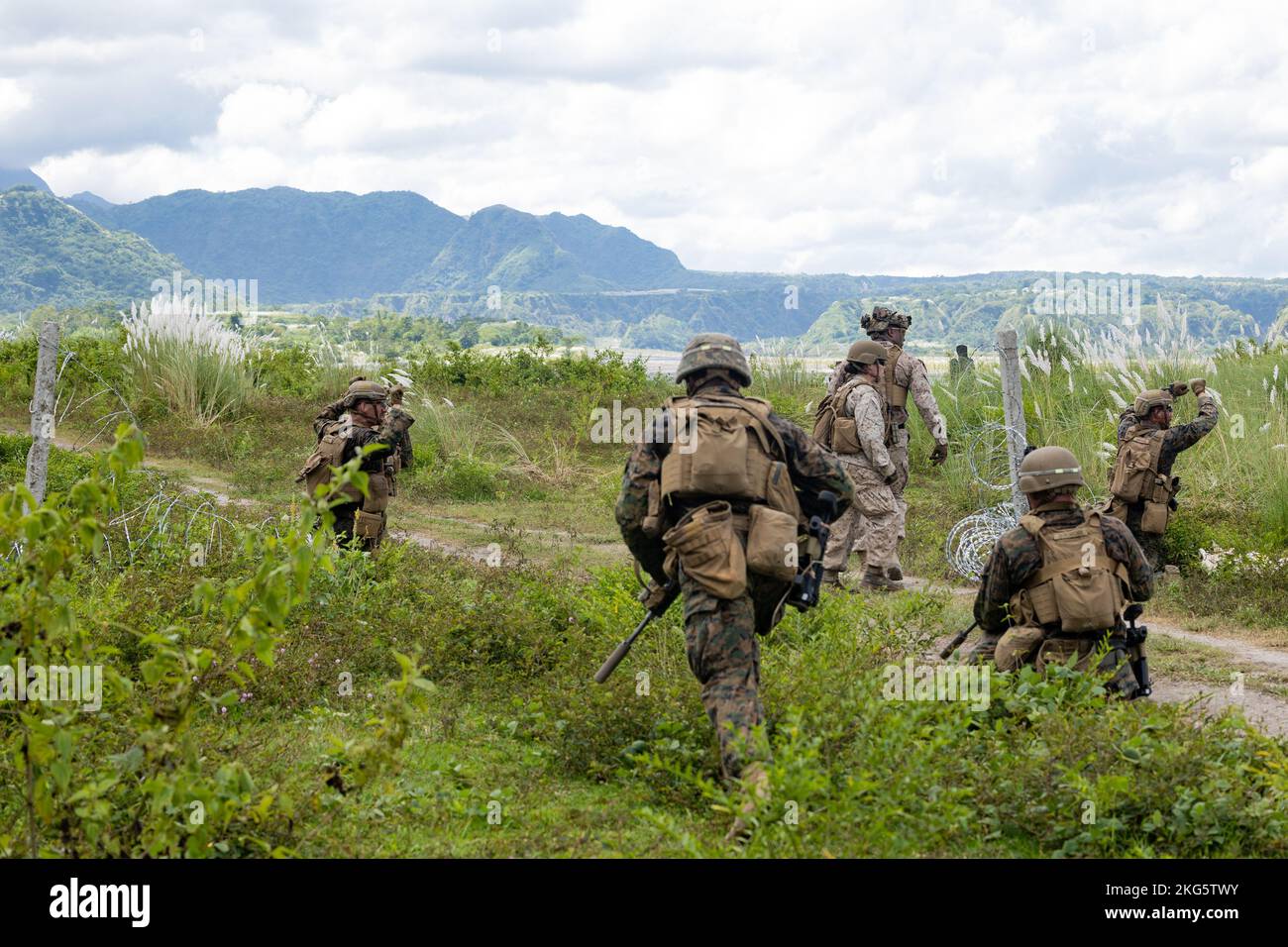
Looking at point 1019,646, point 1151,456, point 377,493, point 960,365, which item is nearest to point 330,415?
point 377,493

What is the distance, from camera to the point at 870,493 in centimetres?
984

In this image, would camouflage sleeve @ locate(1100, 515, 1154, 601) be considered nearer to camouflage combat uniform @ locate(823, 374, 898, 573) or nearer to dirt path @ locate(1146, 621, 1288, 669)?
dirt path @ locate(1146, 621, 1288, 669)

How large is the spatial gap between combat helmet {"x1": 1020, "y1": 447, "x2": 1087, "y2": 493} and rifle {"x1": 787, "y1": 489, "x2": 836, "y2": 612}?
3.26ft

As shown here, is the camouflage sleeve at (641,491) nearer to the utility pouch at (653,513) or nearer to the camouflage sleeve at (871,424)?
the utility pouch at (653,513)

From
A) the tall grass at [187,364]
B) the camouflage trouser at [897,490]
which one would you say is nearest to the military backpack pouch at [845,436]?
the camouflage trouser at [897,490]

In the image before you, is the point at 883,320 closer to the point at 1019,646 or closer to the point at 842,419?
the point at 842,419

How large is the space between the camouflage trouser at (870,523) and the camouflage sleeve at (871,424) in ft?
0.55

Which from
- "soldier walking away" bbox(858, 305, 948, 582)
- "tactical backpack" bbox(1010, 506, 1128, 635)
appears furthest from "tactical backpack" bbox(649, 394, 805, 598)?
"soldier walking away" bbox(858, 305, 948, 582)

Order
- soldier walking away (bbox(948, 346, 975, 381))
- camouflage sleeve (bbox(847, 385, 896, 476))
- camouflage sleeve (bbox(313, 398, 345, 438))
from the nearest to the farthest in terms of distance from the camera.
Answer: camouflage sleeve (bbox(313, 398, 345, 438)) < camouflage sleeve (bbox(847, 385, 896, 476)) < soldier walking away (bbox(948, 346, 975, 381))

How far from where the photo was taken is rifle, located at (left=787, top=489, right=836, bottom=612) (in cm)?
540

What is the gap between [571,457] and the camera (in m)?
16.2

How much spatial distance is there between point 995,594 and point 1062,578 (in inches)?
14.3

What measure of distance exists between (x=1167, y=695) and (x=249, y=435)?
12.6 m
